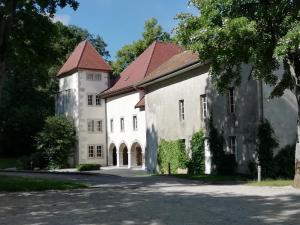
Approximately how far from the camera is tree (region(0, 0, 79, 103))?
19220 mm

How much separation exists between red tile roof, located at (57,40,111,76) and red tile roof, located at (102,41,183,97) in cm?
305

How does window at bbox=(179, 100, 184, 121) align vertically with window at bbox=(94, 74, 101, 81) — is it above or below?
below

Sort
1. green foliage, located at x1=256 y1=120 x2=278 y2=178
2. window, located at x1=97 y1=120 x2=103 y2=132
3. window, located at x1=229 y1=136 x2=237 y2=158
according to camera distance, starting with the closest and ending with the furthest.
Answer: green foliage, located at x1=256 y1=120 x2=278 y2=178 → window, located at x1=229 y1=136 x2=237 y2=158 → window, located at x1=97 y1=120 x2=103 y2=132

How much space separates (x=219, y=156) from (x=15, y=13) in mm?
14309

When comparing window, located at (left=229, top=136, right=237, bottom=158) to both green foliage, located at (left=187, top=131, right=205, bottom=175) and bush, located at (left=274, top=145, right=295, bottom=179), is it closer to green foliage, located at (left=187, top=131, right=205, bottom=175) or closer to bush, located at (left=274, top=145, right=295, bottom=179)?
green foliage, located at (left=187, top=131, right=205, bottom=175)

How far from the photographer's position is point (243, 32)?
1730 cm

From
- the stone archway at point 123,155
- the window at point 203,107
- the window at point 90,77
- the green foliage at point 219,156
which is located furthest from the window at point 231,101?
the window at point 90,77

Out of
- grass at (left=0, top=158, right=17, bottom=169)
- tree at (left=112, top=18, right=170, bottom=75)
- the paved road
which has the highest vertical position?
tree at (left=112, top=18, right=170, bottom=75)

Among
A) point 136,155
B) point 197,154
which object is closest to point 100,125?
point 136,155

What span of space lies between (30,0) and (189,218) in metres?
11.9

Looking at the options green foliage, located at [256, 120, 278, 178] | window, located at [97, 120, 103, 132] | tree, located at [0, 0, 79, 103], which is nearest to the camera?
tree, located at [0, 0, 79, 103]

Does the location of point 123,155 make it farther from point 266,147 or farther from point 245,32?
→ point 245,32

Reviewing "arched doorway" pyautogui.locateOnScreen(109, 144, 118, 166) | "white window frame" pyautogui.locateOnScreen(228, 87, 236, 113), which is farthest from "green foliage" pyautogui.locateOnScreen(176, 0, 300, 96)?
"arched doorway" pyautogui.locateOnScreen(109, 144, 118, 166)

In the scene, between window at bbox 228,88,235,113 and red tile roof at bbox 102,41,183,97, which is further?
red tile roof at bbox 102,41,183,97
